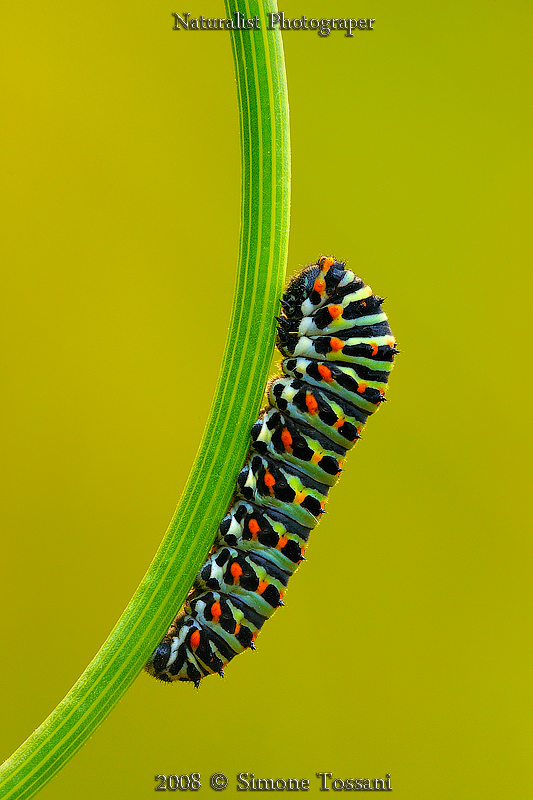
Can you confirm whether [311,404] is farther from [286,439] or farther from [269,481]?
[269,481]

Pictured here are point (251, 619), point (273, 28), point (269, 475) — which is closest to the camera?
point (273, 28)

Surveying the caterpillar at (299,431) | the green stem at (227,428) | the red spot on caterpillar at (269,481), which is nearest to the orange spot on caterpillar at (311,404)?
the caterpillar at (299,431)

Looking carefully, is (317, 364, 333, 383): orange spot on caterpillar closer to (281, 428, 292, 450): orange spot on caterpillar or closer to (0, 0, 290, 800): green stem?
(281, 428, 292, 450): orange spot on caterpillar

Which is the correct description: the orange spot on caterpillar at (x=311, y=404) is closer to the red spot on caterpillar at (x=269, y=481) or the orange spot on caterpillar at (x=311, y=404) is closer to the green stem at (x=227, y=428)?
the red spot on caterpillar at (x=269, y=481)

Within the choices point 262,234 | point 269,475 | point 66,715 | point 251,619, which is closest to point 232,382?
point 262,234

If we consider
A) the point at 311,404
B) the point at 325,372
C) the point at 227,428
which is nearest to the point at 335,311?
the point at 325,372

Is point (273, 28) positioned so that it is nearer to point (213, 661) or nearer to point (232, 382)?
point (232, 382)

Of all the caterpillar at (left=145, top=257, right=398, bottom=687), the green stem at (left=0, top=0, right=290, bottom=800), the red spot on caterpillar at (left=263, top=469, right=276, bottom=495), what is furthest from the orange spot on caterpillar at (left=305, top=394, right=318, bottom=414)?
the green stem at (left=0, top=0, right=290, bottom=800)
